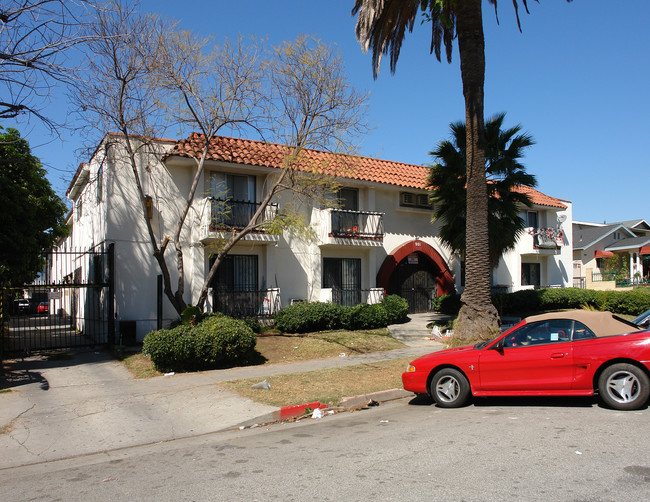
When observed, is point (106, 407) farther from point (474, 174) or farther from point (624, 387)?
point (474, 174)

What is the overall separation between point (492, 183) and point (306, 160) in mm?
6734

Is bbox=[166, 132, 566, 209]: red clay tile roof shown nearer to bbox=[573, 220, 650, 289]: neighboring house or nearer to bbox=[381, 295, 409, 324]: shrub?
bbox=[381, 295, 409, 324]: shrub

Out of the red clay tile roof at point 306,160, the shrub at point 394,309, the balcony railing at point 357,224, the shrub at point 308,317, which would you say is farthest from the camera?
the balcony railing at point 357,224

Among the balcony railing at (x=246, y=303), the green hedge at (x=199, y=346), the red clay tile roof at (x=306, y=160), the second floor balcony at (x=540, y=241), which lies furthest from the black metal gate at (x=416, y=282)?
the green hedge at (x=199, y=346)

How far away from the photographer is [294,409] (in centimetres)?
855

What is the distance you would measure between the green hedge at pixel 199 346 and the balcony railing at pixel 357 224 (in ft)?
24.6

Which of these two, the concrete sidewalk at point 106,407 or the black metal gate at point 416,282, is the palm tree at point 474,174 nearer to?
the concrete sidewalk at point 106,407

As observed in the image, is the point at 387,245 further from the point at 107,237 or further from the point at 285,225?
the point at 107,237

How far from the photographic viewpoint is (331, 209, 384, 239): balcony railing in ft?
63.4

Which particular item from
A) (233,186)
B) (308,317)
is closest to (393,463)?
(308,317)

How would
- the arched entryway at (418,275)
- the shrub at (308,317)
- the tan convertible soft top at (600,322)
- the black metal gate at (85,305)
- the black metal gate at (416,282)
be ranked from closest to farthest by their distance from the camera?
1. the tan convertible soft top at (600,322)
2. the black metal gate at (85,305)
3. the shrub at (308,317)
4. the arched entryway at (418,275)
5. the black metal gate at (416,282)

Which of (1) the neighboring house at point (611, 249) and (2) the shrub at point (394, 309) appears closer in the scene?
(2) the shrub at point (394, 309)

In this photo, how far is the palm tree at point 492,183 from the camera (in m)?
17.8

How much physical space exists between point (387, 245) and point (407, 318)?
3136mm
